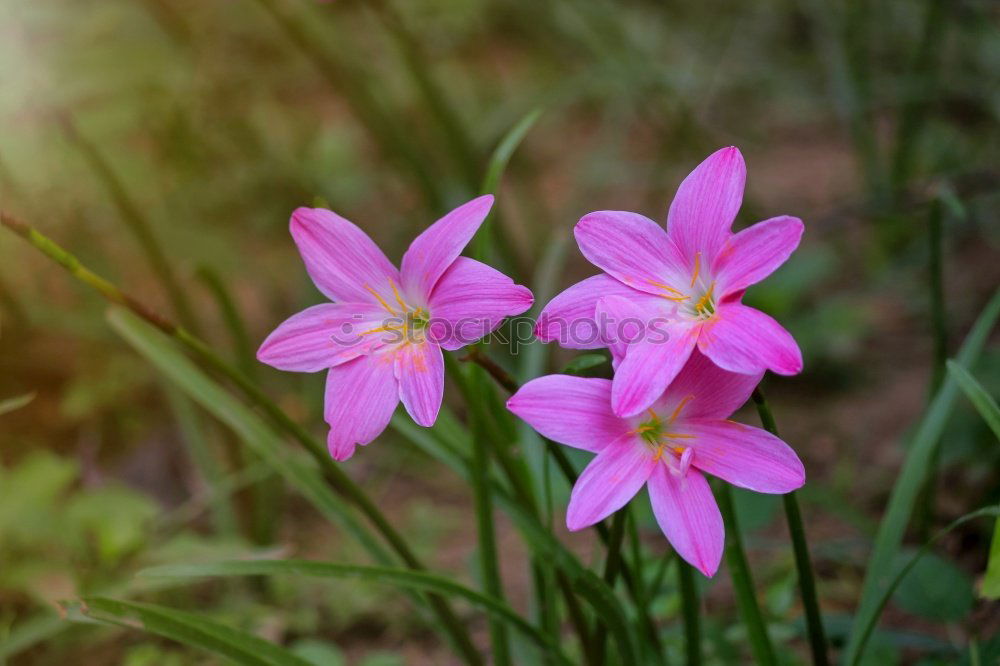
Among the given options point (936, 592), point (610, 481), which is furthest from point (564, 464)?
point (936, 592)

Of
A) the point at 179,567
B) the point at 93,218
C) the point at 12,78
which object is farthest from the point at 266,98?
the point at 179,567

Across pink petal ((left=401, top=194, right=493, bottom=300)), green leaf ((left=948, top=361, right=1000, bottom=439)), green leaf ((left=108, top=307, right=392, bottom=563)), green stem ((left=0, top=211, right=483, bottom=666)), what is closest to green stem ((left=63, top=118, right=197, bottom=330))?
green leaf ((left=108, top=307, right=392, bottom=563))

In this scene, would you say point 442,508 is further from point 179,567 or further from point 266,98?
point 266,98

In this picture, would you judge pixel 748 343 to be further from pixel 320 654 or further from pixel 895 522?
pixel 320 654

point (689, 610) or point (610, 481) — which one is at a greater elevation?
point (610, 481)

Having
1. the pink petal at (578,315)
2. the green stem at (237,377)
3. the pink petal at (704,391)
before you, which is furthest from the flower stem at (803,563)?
the green stem at (237,377)

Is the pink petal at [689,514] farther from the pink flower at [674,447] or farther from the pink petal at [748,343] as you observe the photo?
the pink petal at [748,343]
